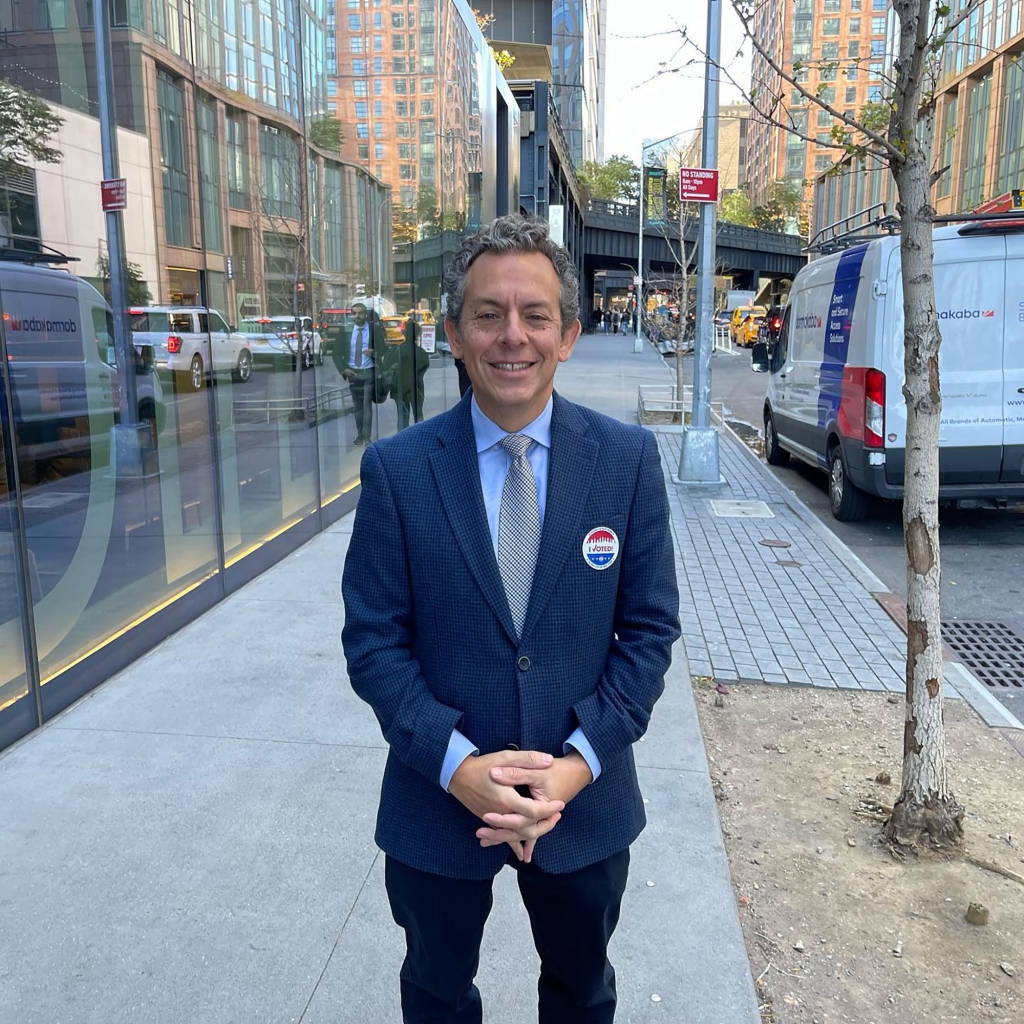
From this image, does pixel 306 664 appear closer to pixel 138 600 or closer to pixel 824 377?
pixel 138 600

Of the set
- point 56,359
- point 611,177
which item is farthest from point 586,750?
point 611,177

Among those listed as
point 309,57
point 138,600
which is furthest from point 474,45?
point 138,600

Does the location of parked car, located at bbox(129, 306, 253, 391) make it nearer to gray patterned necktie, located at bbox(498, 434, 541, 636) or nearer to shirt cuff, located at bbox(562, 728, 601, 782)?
gray patterned necktie, located at bbox(498, 434, 541, 636)

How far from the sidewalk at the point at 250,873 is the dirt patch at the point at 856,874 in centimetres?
15

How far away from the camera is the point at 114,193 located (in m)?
4.77

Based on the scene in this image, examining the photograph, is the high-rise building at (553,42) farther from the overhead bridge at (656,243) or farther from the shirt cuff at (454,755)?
the shirt cuff at (454,755)

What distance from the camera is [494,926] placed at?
114 inches

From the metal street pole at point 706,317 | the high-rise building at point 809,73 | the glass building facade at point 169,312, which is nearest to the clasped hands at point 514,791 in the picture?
the high-rise building at point 809,73

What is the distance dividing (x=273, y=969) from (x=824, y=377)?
26.4 feet

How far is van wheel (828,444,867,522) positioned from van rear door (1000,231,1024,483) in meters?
1.31

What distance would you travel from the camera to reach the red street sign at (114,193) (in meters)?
4.70

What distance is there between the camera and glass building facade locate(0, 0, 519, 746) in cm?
414

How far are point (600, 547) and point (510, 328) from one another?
450 millimetres

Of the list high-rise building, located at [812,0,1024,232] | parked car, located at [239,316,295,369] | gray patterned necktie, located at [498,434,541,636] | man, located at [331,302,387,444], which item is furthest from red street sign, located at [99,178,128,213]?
high-rise building, located at [812,0,1024,232]
